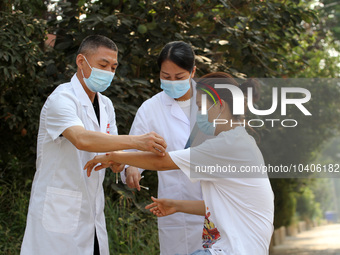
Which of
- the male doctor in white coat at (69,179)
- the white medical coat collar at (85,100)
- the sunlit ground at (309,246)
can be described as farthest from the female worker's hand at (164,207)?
the sunlit ground at (309,246)

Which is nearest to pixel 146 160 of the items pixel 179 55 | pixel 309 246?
pixel 179 55

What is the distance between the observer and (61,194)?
283 centimetres

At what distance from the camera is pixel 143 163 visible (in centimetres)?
282

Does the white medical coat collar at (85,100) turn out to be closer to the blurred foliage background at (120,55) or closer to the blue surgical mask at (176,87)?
the blue surgical mask at (176,87)

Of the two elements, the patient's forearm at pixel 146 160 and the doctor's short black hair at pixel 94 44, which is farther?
the doctor's short black hair at pixel 94 44

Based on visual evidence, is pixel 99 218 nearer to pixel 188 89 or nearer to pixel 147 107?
pixel 147 107

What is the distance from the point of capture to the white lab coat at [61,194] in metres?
2.79

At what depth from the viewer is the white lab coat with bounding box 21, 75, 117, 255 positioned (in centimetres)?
279

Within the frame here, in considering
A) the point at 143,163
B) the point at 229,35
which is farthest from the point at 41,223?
the point at 229,35

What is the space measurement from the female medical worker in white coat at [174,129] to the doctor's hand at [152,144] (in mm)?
429

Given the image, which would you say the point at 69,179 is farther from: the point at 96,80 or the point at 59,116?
the point at 96,80

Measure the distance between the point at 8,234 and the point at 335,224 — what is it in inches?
527

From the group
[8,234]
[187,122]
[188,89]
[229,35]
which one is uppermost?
[229,35]

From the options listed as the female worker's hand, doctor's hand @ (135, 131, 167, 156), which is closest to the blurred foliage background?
the female worker's hand
